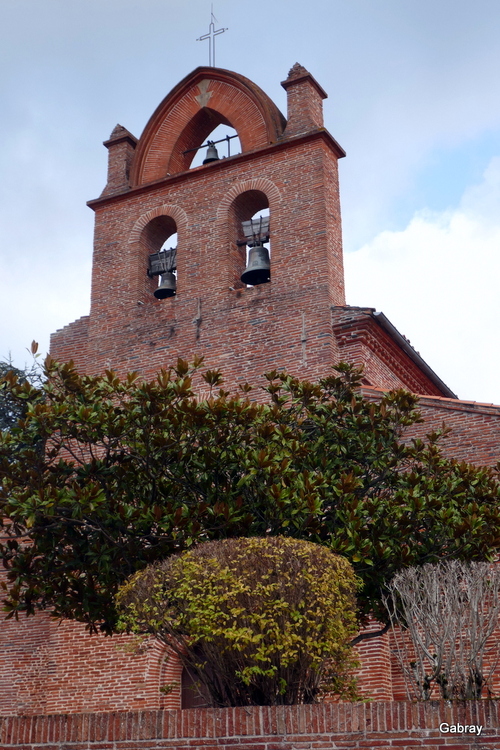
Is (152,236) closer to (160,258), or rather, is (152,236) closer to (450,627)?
(160,258)

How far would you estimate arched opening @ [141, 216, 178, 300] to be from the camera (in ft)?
55.8

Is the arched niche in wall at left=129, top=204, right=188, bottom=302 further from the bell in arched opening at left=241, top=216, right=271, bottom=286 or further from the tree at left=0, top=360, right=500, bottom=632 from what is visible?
the tree at left=0, top=360, right=500, bottom=632

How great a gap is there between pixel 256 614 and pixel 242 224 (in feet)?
35.2

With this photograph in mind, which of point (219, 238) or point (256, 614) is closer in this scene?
point (256, 614)

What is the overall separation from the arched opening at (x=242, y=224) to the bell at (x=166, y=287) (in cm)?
131

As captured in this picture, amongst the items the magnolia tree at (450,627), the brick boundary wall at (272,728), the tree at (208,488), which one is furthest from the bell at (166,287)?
the brick boundary wall at (272,728)

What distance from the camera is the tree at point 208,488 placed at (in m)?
9.66

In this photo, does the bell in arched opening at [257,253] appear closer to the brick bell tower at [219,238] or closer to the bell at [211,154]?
the brick bell tower at [219,238]

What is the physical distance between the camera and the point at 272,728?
6969 mm

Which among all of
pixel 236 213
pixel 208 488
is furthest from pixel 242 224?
pixel 208 488

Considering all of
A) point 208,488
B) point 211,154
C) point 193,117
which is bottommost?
point 208,488

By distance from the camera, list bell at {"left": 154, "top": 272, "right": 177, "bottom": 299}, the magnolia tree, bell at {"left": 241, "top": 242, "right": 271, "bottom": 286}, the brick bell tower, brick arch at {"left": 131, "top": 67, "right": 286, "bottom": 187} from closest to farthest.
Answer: the magnolia tree → the brick bell tower → bell at {"left": 241, "top": 242, "right": 271, "bottom": 286} → bell at {"left": 154, "top": 272, "right": 177, "bottom": 299} → brick arch at {"left": 131, "top": 67, "right": 286, "bottom": 187}

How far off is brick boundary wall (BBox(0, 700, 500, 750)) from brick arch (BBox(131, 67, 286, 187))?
12520 millimetres

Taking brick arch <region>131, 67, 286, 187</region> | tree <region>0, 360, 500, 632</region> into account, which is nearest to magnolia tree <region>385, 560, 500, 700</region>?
tree <region>0, 360, 500, 632</region>
